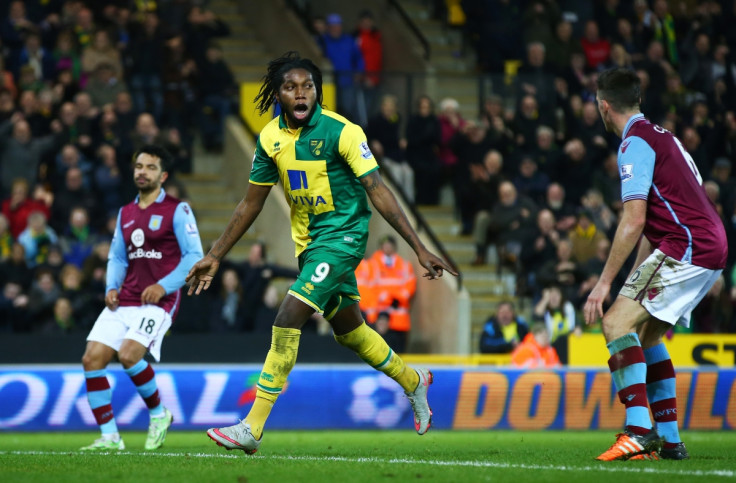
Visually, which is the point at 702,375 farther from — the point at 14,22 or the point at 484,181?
the point at 14,22

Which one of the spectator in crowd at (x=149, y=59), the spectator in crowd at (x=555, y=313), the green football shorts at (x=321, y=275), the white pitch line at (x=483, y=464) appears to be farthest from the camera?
the spectator in crowd at (x=149, y=59)

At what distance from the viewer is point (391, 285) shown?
1742cm

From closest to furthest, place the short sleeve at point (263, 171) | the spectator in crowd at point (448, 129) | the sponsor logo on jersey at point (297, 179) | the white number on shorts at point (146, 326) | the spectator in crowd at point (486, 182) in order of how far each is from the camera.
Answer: the sponsor logo on jersey at point (297, 179)
the short sleeve at point (263, 171)
the white number on shorts at point (146, 326)
the spectator in crowd at point (486, 182)
the spectator in crowd at point (448, 129)

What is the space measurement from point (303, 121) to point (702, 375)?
844 centimetres

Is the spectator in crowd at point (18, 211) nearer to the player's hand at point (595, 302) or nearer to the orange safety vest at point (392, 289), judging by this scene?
the orange safety vest at point (392, 289)

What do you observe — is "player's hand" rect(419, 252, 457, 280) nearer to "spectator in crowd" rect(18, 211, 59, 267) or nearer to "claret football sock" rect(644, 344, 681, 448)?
"claret football sock" rect(644, 344, 681, 448)

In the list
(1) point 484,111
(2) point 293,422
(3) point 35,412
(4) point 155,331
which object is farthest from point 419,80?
(4) point 155,331

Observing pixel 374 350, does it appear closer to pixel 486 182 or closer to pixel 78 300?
pixel 78 300

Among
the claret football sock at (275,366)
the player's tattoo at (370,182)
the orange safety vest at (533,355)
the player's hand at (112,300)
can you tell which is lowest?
the orange safety vest at (533,355)

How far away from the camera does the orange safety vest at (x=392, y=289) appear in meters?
17.3

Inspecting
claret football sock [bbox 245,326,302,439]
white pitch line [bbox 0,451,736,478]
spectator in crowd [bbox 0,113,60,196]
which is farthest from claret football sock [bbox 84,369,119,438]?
spectator in crowd [bbox 0,113,60,196]

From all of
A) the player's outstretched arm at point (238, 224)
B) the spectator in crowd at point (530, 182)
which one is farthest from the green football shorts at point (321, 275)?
the spectator in crowd at point (530, 182)

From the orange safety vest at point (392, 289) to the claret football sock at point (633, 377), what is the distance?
953 cm

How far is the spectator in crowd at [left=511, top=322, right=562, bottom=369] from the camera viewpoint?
15.7 metres
